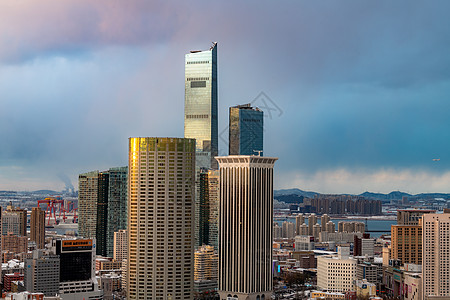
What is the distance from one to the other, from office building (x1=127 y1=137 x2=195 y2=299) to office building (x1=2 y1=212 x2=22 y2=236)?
32162 millimetres

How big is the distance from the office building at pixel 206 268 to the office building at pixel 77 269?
7967mm

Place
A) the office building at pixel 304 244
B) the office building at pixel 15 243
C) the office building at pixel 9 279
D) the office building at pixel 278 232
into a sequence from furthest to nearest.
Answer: the office building at pixel 278 232
the office building at pixel 304 244
the office building at pixel 15 243
the office building at pixel 9 279

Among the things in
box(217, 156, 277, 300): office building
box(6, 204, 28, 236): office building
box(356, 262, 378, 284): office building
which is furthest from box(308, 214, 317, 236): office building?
box(217, 156, 277, 300): office building

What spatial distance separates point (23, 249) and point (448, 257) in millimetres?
34674

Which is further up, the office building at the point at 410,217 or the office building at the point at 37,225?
the office building at the point at 410,217

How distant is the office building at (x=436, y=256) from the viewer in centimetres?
3988

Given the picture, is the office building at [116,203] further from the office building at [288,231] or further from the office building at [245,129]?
the office building at [288,231]

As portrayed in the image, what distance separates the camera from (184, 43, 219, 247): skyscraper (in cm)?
5997

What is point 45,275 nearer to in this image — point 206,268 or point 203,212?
point 206,268

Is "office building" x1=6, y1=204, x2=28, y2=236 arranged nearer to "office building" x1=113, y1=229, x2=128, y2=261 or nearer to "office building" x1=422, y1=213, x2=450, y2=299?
"office building" x1=113, y1=229, x2=128, y2=261

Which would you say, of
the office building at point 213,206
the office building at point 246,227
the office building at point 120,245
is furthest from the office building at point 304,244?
the office building at point 246,227

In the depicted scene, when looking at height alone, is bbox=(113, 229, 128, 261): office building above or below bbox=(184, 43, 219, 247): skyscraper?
below

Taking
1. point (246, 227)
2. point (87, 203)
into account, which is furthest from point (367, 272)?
point (87, 203)

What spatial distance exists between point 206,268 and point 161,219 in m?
11.5
